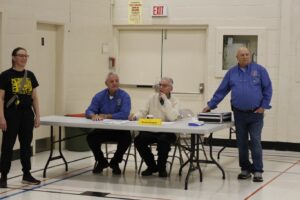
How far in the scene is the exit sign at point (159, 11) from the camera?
29.9 ft

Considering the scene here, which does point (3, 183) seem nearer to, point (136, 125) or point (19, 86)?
point (19, 86)

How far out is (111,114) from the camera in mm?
6344

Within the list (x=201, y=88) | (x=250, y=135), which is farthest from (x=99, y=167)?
(x=201, y=88)

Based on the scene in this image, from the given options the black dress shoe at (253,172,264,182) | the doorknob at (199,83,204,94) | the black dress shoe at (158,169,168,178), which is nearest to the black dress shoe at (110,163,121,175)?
the black dress shoe at (158,169,168,178)

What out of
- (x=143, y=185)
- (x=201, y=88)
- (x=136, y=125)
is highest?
(x=201, y=88)

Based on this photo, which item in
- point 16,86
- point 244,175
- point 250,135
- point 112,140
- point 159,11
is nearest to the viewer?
point 16,86

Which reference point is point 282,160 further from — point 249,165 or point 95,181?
point 95,181

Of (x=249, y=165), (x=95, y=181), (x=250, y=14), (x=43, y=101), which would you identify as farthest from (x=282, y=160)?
(x=43, y=101)

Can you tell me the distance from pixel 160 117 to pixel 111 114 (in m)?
0.58

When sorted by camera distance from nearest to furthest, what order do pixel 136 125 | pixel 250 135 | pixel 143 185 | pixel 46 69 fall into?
pixel 136 125, pixel 143 185, pixel 250 135, pixel 46 69

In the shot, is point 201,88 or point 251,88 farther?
point 201,88

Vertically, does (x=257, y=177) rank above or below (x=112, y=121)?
below

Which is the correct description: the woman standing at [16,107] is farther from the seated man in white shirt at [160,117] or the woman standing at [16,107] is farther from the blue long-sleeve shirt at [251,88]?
the blue long-sleeve shirt at [251,88]

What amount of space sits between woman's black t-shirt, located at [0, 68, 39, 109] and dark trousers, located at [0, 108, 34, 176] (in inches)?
3.4
